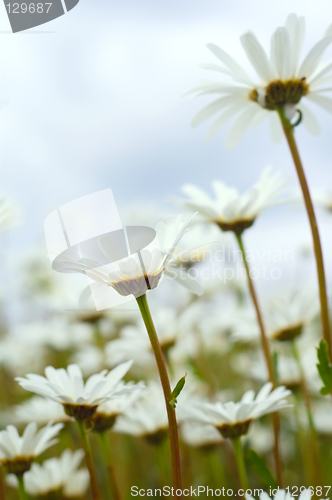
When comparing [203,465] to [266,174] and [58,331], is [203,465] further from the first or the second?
[266,174]

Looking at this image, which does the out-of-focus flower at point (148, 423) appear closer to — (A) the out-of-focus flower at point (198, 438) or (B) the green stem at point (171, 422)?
(A) the out-of-focus flower at point (198, 438)

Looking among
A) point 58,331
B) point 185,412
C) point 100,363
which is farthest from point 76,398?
point 58,331

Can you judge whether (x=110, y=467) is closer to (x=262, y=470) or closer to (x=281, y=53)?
(x=262, y=470)

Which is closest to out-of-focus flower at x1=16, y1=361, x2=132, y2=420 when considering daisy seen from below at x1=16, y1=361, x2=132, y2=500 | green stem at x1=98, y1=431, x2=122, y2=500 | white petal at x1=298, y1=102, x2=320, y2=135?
daisy seen from below at x1=16, y1=361, x2=132, y2=500

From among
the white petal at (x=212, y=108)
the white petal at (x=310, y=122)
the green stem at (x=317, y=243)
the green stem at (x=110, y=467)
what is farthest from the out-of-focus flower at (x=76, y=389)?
the white petal at (x=310, y=122)

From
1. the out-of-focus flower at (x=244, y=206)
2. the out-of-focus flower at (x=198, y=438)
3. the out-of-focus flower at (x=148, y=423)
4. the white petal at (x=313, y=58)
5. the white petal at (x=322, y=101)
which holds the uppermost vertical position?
the white petal at (x=313, y=58)

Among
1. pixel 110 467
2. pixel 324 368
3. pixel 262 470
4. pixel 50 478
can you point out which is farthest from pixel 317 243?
pixel 50 478
